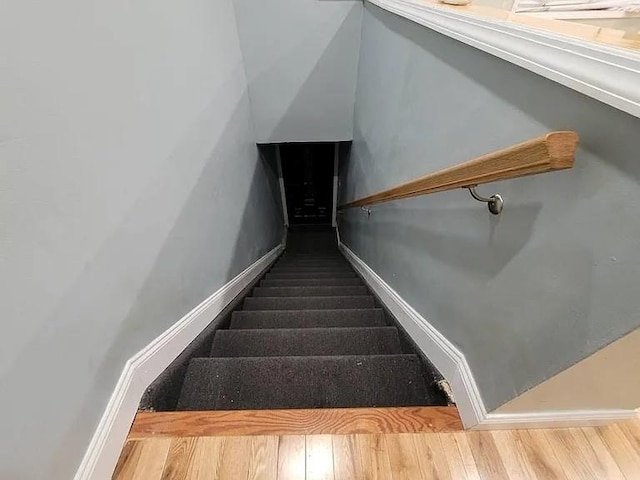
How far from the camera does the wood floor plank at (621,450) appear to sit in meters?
0.91

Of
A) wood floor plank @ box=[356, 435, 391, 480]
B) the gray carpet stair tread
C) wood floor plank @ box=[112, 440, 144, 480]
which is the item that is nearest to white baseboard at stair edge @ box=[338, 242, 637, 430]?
wood floor plank @ box=[356, 435, 391, 480]

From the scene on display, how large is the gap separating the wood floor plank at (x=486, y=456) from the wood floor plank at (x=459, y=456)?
13mm

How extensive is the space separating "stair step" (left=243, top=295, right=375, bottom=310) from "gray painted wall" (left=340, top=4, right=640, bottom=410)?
0.66 metres

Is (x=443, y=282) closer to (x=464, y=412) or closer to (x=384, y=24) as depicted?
(x=464, y=412)

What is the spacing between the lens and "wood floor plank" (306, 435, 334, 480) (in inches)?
36.7

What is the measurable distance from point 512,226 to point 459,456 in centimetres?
66

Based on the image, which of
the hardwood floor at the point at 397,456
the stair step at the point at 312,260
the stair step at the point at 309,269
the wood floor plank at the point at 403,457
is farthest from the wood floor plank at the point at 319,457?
the stair step at the point at 312,260

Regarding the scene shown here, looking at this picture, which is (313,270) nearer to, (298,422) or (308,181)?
(308,181)

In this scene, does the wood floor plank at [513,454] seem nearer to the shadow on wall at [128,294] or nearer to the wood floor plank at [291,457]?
the wood floor plank at [291,457]

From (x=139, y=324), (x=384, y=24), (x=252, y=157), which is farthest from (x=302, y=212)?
(x=139, y=324)

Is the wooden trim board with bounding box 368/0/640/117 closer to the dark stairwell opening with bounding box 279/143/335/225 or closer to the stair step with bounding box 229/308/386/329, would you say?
the stair step with bounding box 229/308/386/329

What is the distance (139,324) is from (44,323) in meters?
0.39

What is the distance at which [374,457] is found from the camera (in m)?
0.97

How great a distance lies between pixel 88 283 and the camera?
33.1 inches
